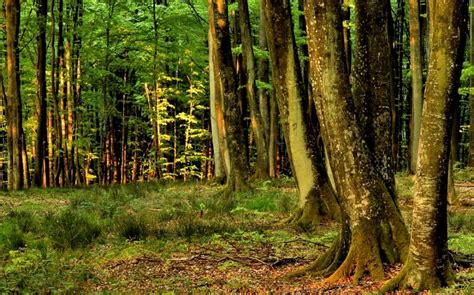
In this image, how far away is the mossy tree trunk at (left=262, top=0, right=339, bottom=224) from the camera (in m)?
8.59

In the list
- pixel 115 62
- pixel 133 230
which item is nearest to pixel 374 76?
pixel 133 230

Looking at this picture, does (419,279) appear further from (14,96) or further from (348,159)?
(14,96)

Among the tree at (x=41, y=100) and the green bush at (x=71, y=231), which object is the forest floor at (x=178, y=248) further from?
the tree at (x=41, y=100)

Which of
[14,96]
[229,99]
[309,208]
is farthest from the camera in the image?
[14,96]

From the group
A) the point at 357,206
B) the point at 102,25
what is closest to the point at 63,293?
the point at 357,206

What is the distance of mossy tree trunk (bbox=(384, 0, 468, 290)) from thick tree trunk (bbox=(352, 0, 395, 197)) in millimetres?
1497

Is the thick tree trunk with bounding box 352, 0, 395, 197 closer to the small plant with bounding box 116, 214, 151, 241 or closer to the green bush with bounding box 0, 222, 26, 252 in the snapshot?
the small plant with bounding box 116, 214, 151, 241

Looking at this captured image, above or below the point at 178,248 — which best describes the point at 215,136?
above

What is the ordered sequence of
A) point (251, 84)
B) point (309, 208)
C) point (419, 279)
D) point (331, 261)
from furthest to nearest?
point (251, 84) < point (309, 208) < point (331, 261) < point (419, 279)

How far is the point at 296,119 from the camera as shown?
8797 millimetres

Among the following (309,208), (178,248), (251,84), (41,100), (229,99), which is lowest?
(178,248)

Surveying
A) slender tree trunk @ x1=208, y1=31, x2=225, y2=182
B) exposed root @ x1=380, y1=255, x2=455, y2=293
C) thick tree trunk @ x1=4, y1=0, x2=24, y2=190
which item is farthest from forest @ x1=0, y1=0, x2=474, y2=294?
thick tree trunk @ x1=4, y1=0, x2=24, y2=190

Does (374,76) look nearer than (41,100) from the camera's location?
Yes

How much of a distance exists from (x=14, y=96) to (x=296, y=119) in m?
13.4
